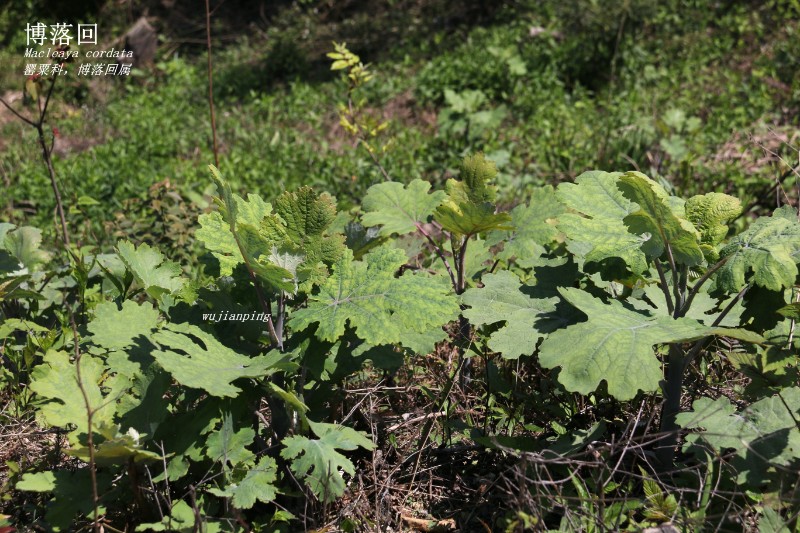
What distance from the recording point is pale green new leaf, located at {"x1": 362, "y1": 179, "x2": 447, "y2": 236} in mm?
2543

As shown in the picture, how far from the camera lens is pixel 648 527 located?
1.90 meters

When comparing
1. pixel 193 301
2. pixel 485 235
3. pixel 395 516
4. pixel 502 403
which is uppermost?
pixel 485 235

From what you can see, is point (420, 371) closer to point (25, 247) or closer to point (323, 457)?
A: point (323, 457)

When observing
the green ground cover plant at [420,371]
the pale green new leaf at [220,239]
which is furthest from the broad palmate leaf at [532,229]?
the pale green new leaf at [220,239]

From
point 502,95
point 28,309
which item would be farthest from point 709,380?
point 502,95

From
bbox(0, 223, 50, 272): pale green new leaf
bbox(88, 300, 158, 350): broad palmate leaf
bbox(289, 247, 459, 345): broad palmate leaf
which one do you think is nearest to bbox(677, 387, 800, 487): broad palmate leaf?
bbox(289, 247, 459, 345): broad palmate leaf

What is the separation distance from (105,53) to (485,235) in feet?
21.5

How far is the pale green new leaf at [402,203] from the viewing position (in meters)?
2.54

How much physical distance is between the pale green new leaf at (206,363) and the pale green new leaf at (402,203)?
0.79m

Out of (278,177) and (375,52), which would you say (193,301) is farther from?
(375,52)

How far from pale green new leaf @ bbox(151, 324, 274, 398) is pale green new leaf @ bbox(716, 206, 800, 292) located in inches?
47.2

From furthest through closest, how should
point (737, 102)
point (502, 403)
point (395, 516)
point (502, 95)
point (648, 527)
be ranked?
point (502, 95) → point (737, 102) → point (502, 403) → point (395, 516) → point (648, 527)

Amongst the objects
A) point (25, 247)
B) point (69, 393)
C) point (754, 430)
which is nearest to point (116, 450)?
point (69, 393)

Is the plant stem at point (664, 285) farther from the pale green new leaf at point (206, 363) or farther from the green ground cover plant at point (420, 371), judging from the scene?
the pale green new leaf at point (206, 363)
